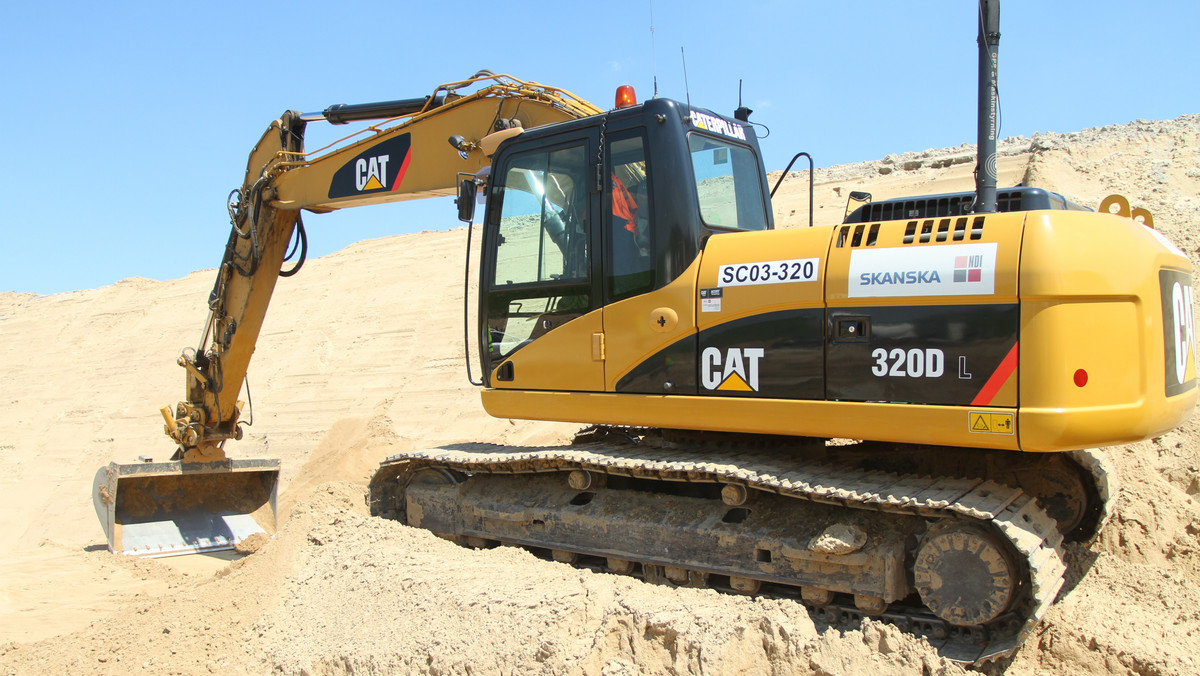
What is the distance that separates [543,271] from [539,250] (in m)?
0.14

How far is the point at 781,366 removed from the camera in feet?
13.8

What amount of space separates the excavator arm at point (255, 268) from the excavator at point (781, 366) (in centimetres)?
5

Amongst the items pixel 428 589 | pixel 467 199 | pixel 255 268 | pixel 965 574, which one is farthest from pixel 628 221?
pixel 255 268

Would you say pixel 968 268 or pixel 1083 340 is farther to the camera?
pixel 968 268

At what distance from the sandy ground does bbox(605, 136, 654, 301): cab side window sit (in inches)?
64.5

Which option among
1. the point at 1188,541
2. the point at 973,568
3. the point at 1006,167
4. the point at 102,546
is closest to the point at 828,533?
the point at 973,568

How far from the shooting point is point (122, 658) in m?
4.81

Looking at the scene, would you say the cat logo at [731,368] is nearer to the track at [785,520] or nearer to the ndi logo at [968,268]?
the track at [785,520]

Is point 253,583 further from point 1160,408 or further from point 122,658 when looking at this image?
point 1160,408

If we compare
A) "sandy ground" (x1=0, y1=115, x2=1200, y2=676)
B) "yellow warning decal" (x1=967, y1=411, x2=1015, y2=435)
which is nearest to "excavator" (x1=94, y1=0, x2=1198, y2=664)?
"yellow warning decal" (x1=967, y1=411, x2=1015, y2=435)

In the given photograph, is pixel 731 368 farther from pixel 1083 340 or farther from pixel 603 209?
pixel 1083 340

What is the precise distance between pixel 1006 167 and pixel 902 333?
14.4 metres

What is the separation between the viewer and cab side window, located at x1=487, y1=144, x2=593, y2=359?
498 cm

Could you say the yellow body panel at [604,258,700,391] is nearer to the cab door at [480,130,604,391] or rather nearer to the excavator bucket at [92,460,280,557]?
the cab door at [480,130,604,391]
